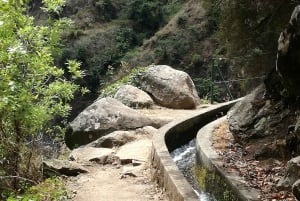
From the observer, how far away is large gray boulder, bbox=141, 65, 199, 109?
14.6 meters

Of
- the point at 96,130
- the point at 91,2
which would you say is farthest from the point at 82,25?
the point at 96,130

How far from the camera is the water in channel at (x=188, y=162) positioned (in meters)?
7.60

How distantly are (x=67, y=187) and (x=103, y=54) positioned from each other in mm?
27361

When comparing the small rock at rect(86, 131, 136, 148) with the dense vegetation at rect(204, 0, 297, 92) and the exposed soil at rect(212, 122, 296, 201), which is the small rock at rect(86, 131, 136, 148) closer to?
the exposed soil at rect(212, 122, 296, 201)

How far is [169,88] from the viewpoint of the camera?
581 inches

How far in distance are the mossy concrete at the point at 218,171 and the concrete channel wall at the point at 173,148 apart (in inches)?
22.6

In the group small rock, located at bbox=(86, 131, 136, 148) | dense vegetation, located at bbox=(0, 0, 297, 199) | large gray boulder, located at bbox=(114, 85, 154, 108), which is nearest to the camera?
dense vegetation, located at bbox=(0, 0, 297, 199)

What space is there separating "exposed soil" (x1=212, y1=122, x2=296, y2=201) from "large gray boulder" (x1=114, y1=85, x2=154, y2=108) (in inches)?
222

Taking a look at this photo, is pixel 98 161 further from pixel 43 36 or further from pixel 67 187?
pixel 43 36

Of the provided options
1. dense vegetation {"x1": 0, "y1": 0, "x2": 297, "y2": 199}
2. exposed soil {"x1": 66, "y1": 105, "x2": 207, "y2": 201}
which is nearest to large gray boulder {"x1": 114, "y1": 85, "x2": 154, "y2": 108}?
dense vegetation {"x1": 0, "y1": 0, "x2": 297, "y2": 199}

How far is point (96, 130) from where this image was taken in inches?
452

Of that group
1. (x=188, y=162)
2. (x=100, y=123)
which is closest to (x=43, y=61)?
(x=188, y=162)

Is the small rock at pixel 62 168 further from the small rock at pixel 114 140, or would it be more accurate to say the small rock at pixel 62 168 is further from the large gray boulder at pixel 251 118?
the large gray boulder at pixel 251 118

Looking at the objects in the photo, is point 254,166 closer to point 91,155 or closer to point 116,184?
point 116,184
